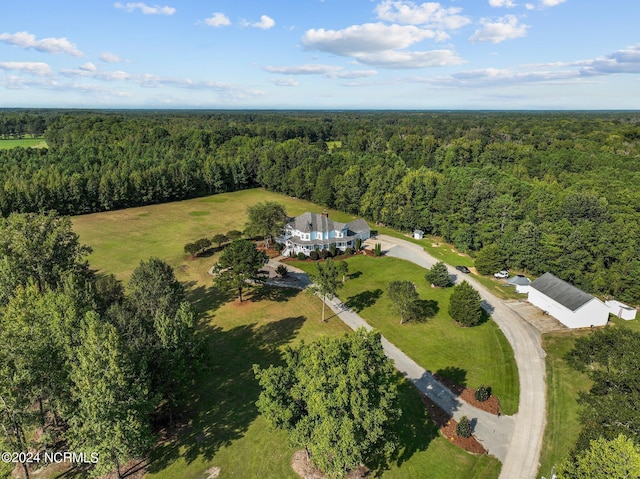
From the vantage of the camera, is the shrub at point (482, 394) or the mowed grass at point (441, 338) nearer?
the shrub at point (482, 394)

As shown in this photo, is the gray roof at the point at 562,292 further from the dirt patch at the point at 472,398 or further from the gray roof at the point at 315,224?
the gray roof at the point at 315,224

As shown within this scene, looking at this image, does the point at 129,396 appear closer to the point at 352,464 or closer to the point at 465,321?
the point at 352,464

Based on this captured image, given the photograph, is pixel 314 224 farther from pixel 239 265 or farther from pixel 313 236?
pixel 239 265

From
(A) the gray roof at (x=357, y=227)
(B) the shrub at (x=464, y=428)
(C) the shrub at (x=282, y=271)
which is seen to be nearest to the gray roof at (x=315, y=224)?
(A) the gray roof at (x=357, y=227)

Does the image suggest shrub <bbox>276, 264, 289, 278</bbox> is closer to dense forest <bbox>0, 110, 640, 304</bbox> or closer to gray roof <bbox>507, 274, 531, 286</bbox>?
gray roof <bbox>507, 274, 531, 286</bbox>

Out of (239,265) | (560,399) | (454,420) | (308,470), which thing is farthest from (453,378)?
(239,265)

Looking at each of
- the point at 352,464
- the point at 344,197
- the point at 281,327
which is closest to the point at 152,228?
Answer: the point at 344,197

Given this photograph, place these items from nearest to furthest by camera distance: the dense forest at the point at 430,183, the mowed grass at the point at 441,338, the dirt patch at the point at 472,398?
1. the dirt patch at the point at 472,398
2. the mowed grass at the point at 441,338
3. the dense forest at the point at 430,183
